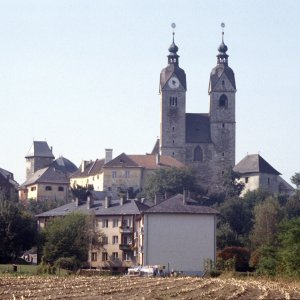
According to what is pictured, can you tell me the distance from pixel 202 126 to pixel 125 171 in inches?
553

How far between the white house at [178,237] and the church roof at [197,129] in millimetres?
73506

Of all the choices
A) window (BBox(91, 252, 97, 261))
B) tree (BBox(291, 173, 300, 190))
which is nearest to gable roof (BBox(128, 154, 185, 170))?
tree (BBox(291, 173, 300, 190))

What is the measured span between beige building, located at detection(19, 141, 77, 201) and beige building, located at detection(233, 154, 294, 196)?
25.8 m

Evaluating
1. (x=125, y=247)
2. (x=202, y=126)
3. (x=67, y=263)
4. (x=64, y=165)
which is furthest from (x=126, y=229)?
(x=64, y=165)

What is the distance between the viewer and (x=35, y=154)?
179 metres

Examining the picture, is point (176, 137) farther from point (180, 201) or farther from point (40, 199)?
point (180, 201)

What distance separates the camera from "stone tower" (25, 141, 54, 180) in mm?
178000

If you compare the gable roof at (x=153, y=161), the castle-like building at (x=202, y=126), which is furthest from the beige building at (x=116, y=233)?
the castle-like building at (x=202, y=126)

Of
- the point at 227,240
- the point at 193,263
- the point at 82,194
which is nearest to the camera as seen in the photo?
the point at 193,263

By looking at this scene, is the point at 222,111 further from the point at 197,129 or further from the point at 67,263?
the point at 67,263

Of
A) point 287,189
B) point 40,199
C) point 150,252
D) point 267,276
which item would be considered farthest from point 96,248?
point 287,189

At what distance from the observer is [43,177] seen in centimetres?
16338

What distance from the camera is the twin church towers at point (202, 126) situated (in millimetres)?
164875

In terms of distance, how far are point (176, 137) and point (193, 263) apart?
243ft
